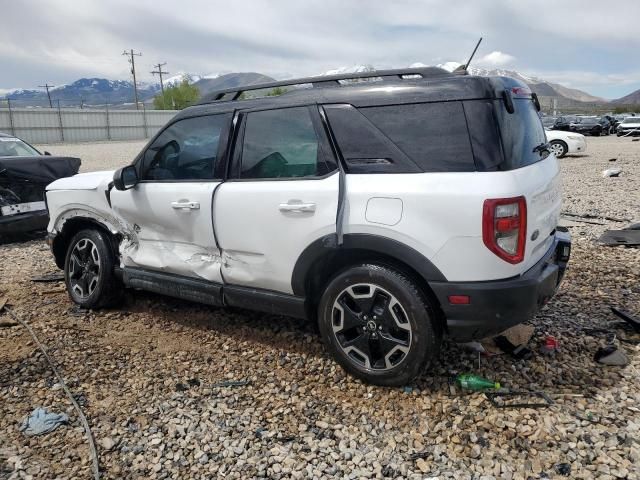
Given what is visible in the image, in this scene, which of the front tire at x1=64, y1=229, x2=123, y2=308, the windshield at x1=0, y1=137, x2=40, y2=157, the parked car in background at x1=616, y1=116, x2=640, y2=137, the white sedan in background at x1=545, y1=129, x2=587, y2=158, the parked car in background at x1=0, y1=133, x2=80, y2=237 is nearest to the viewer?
the front tire at x1=64, y1=229, x2=123, y2=308

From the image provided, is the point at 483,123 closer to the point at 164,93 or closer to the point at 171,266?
the point at 171,266

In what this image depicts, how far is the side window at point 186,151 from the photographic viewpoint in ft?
12.8

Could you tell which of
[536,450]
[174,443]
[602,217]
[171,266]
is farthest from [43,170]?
[602,217]

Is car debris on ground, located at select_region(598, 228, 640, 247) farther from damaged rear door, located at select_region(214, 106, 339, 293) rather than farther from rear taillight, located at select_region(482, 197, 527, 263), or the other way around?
damaged rear door, located at select_region(214, 106, 339, 293)

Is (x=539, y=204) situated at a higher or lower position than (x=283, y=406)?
higher

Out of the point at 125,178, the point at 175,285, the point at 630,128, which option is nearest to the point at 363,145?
the point at 175,285

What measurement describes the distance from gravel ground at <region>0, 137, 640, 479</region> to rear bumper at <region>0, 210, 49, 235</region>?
3089mm

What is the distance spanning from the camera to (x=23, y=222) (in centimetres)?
731

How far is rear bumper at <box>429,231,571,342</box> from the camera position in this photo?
2863 mm

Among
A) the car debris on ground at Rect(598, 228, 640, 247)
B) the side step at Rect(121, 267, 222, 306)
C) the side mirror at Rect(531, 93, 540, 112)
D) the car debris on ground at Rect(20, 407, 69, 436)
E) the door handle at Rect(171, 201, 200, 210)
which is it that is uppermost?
the side mirror at Rect(531, 93, 540, 112)

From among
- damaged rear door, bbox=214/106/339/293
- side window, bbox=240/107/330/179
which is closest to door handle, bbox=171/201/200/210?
damaged rear door, bbox=214/106/339/293

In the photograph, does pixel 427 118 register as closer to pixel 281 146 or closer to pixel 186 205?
pixel 281 146

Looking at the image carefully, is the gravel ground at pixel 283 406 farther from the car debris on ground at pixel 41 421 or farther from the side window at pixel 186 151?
the side window at pixel 186 151

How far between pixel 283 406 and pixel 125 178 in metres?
2.28
